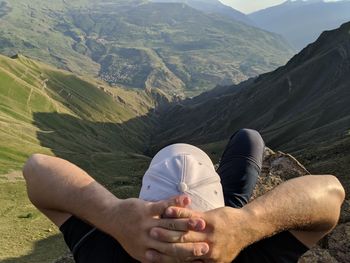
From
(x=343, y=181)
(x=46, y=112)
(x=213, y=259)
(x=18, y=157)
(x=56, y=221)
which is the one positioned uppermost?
(x=213, y=259)

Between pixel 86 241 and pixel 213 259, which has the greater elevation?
pixel 213 259

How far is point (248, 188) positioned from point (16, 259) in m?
28.8

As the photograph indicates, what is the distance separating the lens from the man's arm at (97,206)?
4609 mm

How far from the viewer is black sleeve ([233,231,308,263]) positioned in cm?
528

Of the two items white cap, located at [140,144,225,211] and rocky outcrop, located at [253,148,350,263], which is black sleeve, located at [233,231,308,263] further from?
rocky outcrop, located at [253,148,350,263]

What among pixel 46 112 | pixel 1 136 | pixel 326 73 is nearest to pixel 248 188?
pixel 1 136

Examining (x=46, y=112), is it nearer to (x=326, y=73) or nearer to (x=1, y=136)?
(x=1, y=136)

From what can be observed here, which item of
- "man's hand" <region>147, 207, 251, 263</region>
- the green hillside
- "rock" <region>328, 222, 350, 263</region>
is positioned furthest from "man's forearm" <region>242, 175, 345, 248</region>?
the green hillside

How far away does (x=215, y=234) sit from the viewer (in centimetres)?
471

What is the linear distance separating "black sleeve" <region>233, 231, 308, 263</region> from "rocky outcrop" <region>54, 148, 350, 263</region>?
4225mm

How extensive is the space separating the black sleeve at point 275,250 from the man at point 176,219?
0.01m

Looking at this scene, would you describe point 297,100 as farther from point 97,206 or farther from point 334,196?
point 97,206

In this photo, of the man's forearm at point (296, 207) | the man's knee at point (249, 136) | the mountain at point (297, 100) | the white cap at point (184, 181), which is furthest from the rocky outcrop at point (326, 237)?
the mountain at point (297, 100)

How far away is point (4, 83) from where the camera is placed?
584 feet
